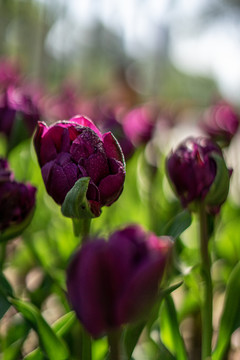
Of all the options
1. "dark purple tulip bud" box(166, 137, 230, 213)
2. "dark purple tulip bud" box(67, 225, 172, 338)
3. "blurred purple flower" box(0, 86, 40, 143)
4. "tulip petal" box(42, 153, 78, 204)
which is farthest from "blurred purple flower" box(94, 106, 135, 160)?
"dark purple tulip bud" box(67, 225, 172, 338)

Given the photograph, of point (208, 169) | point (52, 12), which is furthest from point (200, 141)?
point (52, 12)

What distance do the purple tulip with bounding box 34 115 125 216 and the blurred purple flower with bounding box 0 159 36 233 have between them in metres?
0.08

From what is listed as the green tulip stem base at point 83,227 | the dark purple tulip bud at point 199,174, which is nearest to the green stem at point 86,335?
the green tulip stem base at point 83,227

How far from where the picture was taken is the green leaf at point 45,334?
0.41 metres

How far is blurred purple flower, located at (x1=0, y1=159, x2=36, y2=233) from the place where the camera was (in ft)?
1.42

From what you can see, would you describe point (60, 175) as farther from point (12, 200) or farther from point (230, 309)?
point (230, 309)

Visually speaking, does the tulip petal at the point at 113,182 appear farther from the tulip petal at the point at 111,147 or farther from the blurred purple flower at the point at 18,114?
the blurred purple flower at the point at 18,114

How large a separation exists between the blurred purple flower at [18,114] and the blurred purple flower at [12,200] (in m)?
0.20

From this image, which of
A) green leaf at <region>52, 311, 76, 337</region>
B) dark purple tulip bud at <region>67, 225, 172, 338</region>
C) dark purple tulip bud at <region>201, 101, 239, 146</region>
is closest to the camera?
dark purple tulip bud at <region>67, 225, 172, 338</region>

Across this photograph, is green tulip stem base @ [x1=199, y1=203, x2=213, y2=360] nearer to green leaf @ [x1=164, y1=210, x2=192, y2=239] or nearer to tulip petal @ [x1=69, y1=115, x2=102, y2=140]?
green leaf @ [x1=164, y1=210, x2=192, y2=239]

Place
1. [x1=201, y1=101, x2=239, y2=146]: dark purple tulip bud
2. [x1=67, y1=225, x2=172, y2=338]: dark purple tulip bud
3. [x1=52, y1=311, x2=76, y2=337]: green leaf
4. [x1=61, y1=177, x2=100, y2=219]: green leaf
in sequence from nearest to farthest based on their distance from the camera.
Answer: [x1=67, y1=225, x2=172, y2=338]: dark purple tulip bud
[x1=61, y1=177, x2=100, y2=219]: green leaf
[x1=52, y1=311, x2=76, y2=337]: green leaf
[x1=201, y1=101, x2=239, y2=146]: dark purple tulip bud

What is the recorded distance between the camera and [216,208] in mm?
467

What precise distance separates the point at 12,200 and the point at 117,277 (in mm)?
227

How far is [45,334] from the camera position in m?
0.42
